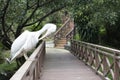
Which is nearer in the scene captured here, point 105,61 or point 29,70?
point 29,70

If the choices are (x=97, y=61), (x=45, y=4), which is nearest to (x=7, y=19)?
(x=45, y=4)

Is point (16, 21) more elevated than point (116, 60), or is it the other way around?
point (16, 21)

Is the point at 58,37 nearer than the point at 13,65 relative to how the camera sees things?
No

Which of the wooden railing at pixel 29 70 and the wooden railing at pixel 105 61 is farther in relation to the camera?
the wooden railing at pixel 105 61

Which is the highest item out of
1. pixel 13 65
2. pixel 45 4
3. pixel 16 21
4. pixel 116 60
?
pixel 45 4

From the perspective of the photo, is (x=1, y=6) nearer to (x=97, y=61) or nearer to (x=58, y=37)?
(x=97, y=61)

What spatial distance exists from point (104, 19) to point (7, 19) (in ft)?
13.6

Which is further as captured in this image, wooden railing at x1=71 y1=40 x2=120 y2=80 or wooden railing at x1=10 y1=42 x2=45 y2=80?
wooden railing at x1=71 y1=40 x2=120 y2=80

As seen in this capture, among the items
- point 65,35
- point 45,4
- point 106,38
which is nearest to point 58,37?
point 65,35

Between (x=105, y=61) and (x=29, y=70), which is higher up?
(x=29, y=70)

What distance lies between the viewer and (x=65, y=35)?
23.5 metres

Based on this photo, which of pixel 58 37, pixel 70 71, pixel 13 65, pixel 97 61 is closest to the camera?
pixel 97 61

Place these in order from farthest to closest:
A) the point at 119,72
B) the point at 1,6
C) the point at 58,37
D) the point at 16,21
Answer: the point at 58,37 < the point at 16,21 < the point at 1,6 < the point at 119,72

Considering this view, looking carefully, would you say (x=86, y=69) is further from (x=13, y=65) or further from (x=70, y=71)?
(x=13, y=65)
